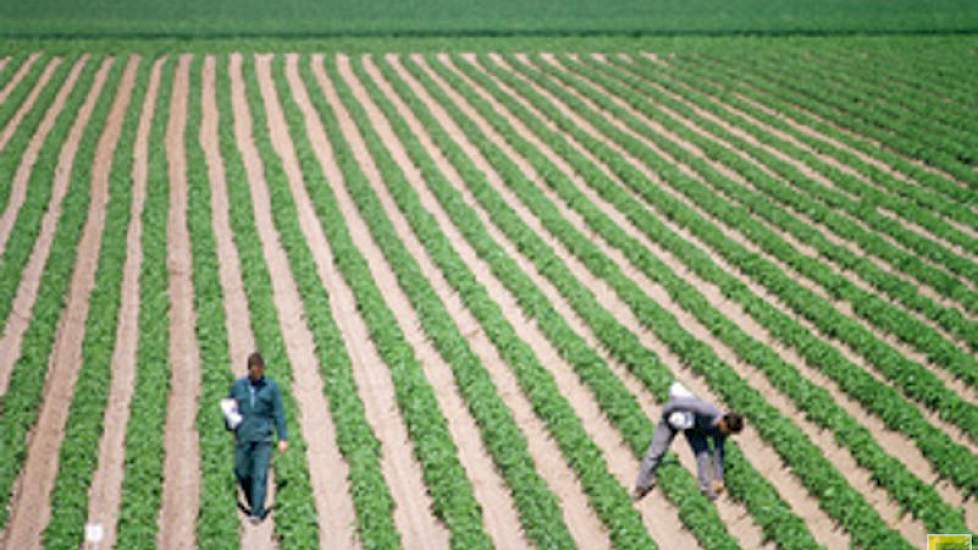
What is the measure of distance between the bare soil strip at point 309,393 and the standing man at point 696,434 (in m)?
4.00

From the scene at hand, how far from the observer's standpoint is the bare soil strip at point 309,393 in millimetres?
10500

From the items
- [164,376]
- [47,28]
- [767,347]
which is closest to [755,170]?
[767,347]

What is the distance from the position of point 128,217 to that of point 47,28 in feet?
79.9

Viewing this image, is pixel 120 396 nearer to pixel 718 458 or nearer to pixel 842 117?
pixel 718 458

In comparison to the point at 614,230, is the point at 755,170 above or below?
above

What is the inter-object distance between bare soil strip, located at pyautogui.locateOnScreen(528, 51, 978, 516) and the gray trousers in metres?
2.46

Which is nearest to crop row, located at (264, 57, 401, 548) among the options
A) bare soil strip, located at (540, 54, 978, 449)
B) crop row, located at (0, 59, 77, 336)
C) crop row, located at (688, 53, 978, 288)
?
crop row, located at (0, 59, 77, 336)

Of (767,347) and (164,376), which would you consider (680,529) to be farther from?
(164,376)

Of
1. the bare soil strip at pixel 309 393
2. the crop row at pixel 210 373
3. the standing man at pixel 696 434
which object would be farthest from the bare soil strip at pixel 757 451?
the crop row at pixel 210 373

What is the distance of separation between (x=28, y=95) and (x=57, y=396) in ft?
68.7

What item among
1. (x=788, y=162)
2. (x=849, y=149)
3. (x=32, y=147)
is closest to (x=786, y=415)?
(x=788, y=162)

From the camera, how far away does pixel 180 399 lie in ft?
41.7

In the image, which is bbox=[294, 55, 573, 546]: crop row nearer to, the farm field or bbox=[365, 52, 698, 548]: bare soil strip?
the farm field

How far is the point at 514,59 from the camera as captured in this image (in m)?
35.1
